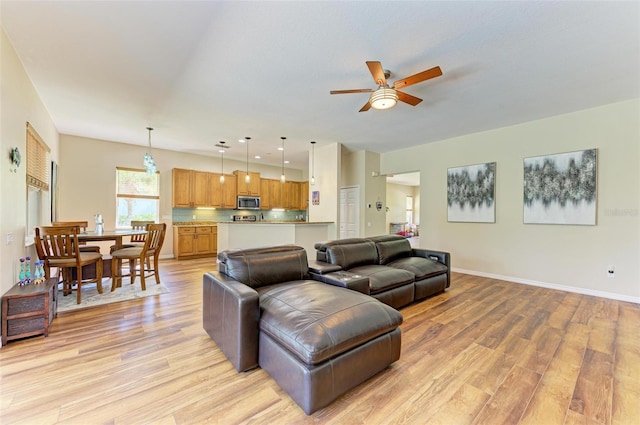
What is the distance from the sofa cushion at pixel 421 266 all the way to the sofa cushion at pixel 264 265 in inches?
63.6

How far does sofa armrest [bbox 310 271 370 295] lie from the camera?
274 centimetres

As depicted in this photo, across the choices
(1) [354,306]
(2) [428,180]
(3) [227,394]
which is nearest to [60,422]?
(3) [227,394]

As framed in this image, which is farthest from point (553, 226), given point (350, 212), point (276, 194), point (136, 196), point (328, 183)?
point (136, 196)

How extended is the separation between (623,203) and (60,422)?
6.58 m

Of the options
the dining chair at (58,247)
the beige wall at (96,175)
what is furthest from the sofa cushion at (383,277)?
the beige wall at (96,175)

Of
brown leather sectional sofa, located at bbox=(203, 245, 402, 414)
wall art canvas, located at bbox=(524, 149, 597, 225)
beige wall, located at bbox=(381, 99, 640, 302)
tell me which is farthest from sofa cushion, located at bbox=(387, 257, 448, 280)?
wall art canvas, located at bbox=(524, 149, 597, 225)

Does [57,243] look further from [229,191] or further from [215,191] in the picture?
[229,191]

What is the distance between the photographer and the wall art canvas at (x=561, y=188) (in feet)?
13.5

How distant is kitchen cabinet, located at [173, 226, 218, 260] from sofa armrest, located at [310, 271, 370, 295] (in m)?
5.05

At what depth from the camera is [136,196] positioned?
6629 millimetres

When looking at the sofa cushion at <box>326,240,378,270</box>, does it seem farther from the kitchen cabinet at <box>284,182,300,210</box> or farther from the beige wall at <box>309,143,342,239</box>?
the kitchen cabinet at <box>284,182,300,210</box>

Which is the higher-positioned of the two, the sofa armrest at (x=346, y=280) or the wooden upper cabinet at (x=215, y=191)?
the wooden upper cabinet at (x=215, y=191)

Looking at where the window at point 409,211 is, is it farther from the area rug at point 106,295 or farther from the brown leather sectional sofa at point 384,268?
the area rug at point 106,295

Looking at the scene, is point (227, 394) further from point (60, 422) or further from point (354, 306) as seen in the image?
point (354, 306)
